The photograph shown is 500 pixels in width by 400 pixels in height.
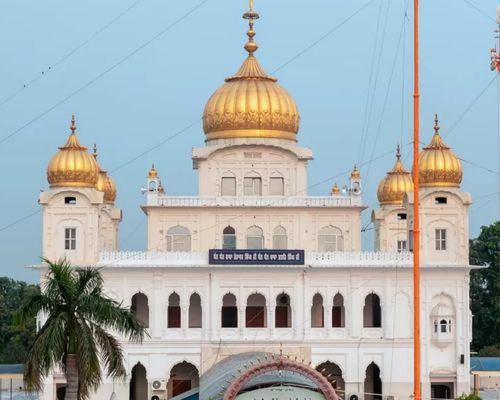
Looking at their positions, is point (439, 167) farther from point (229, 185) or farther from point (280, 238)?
point (229, 185)

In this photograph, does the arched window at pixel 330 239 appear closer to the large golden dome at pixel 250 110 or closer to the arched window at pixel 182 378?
the large golden dome at pixel 250 110

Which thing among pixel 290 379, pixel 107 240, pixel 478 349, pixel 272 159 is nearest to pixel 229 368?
pixel 290 379

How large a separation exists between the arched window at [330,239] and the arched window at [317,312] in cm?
229

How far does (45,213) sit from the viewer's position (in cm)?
6378

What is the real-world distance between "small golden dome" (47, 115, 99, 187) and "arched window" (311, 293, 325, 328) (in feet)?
35.5

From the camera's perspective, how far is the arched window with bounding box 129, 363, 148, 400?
6456cm

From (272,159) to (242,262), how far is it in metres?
5.70

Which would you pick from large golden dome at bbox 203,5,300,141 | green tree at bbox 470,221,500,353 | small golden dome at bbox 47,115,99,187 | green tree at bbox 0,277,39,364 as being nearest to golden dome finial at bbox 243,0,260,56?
large golden dome at bbox 203,5,300,141

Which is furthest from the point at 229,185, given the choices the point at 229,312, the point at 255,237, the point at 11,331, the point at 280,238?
the point at 11,331

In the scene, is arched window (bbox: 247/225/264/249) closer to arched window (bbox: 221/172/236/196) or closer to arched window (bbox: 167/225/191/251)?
arched window (bbox: 221/172/236/196)

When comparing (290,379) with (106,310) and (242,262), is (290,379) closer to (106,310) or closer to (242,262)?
(106,310)

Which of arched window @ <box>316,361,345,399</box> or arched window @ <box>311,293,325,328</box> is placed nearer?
arched window @ <box>316,361,345,399</box>

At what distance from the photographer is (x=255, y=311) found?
6488cm

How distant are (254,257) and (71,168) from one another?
8.63m
